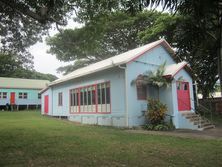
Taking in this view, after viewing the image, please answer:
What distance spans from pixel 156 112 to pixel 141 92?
191 cm

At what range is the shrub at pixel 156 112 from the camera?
521 inches

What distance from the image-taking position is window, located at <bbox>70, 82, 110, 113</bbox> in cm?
1600

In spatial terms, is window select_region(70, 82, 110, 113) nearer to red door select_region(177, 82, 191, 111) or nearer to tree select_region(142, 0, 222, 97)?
red door select_region(177, 82, 191, 111)

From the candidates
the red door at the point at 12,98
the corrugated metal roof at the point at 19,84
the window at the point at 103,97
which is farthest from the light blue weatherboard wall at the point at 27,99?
the window at the point at 103,97

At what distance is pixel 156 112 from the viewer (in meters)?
13.2

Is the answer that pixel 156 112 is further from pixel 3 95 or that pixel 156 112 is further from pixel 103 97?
pixel 3 95

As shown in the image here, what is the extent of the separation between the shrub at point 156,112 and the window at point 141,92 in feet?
3.33

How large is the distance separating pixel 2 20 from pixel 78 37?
3.90 metres

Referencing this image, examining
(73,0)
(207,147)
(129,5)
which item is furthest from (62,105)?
(129,5)

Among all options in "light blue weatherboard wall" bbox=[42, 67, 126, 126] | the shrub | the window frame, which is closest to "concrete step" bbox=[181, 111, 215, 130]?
the shrub

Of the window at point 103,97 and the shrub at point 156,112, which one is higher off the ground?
the window at point 103,97

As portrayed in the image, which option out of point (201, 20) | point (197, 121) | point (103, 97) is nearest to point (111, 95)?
point (103, 97)

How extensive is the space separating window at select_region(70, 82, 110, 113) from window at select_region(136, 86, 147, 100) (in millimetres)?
2215

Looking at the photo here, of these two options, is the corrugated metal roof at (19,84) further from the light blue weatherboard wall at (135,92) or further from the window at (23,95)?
the light blue weatherboard wall at (135,92)
